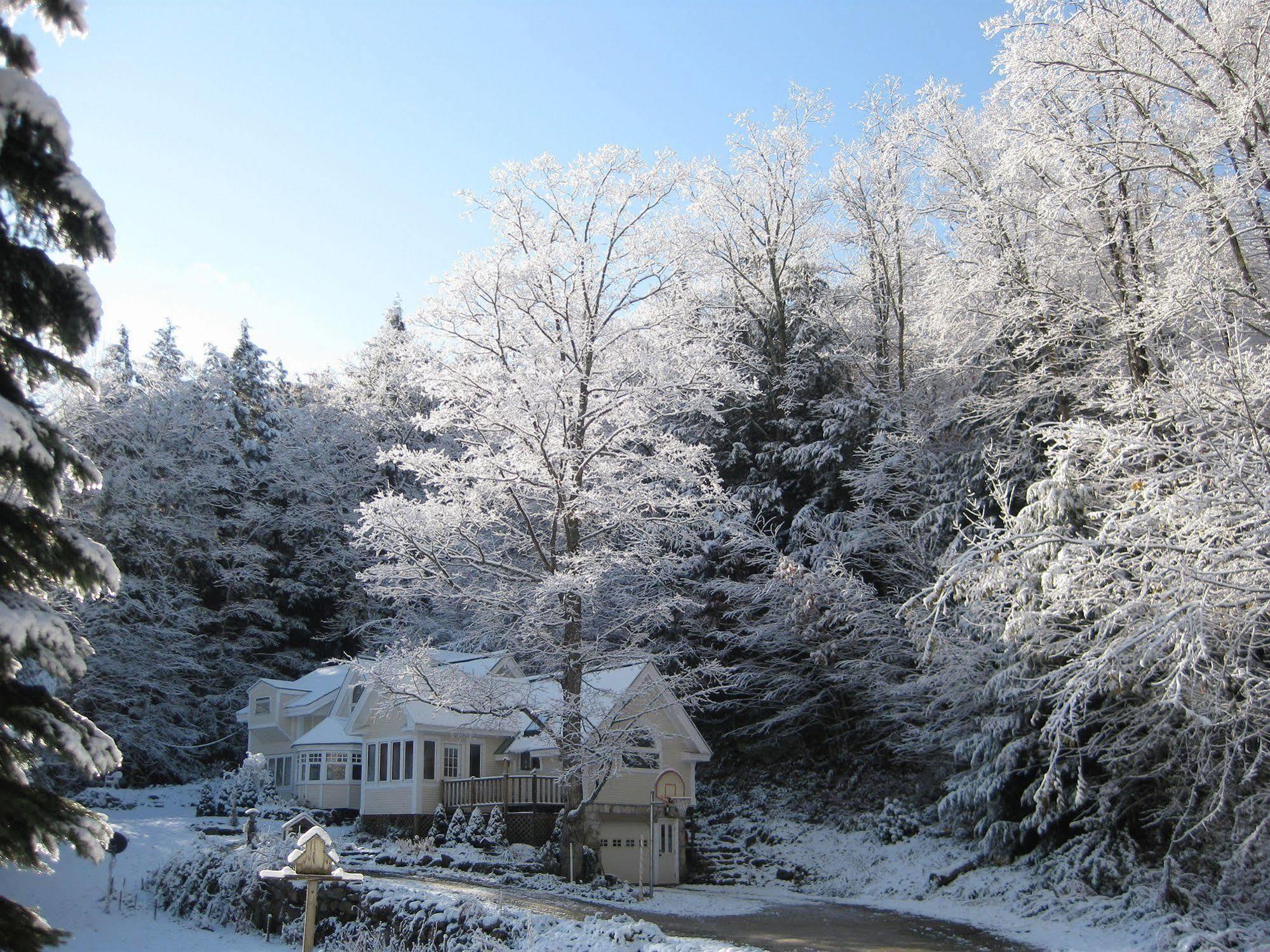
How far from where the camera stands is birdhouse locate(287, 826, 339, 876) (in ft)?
29.6

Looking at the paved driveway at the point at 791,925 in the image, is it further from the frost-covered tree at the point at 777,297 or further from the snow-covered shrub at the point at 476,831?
the frost-covered tree at the point at 777,297

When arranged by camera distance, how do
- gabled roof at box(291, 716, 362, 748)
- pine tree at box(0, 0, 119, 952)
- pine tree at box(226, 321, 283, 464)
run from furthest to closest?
pine tree at box(226, 321, 283, 464)
gabled roof at box(291, 716, 362, 748)
pine tree at box(0, 0, 119, 952)

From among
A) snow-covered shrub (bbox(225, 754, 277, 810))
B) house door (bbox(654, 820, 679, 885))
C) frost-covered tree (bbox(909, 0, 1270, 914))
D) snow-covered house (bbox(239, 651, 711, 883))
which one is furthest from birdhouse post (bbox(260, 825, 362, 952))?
snow-covered shrub (bbox(225, 754, 277, 810))

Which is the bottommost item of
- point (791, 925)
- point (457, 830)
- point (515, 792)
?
point (791, 925)

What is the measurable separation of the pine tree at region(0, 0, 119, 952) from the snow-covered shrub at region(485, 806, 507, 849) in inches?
599

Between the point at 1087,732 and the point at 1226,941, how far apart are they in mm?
4948

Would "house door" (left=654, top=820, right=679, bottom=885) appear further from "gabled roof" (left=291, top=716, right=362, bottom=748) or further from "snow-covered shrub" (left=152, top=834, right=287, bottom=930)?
"gabled roof" (left=291, top=716, right=362, bottom=748)

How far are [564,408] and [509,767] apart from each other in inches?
403

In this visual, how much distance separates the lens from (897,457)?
22.3 m

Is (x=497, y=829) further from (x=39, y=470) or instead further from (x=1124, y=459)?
(x=39, y=470)

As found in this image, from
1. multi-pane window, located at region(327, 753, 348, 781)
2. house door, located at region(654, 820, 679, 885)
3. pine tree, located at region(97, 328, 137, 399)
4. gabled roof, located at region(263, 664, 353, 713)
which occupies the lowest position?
house door, located at region(654, 820, 679, 885)

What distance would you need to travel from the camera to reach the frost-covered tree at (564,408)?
15.5 metres

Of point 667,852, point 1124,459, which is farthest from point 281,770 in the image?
point 1124,459

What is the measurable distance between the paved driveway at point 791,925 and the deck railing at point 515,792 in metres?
3.92
